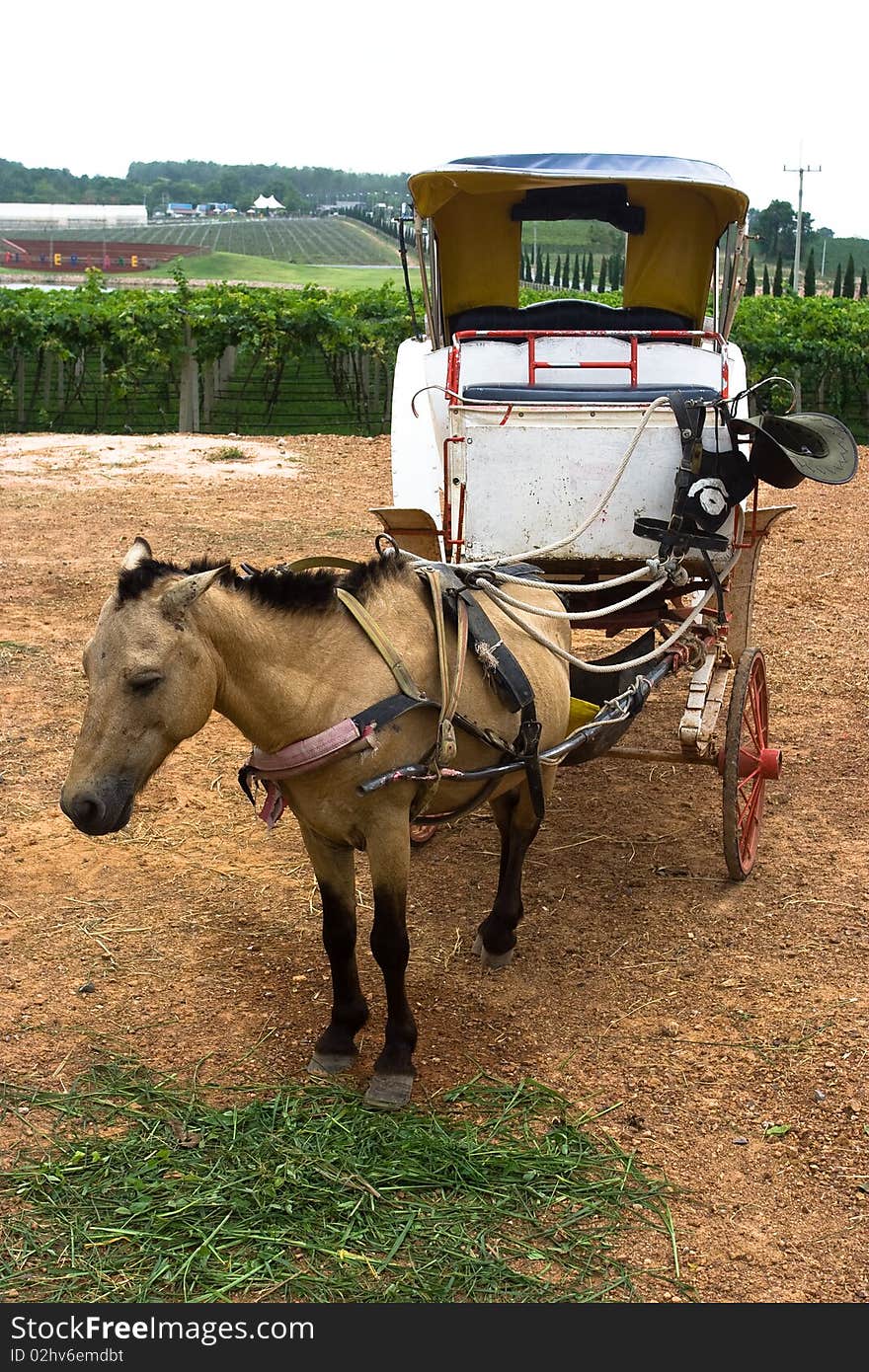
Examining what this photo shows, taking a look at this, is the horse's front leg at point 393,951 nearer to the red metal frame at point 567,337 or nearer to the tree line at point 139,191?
the red metal frame at point 567,337

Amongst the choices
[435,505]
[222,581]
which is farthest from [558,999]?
[435,505]

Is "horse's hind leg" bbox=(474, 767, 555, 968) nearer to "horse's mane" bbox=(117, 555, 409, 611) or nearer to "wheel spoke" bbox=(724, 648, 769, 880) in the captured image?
"wheel spoke" bbox=(724, 648, 769, 880)

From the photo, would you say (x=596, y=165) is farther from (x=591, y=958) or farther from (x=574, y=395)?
(x=591, y=958)

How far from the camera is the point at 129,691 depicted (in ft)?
11.4

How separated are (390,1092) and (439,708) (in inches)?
47.3

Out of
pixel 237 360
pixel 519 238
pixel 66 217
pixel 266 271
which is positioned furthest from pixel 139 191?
pixel 519 238

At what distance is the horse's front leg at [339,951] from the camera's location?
4.10 meters

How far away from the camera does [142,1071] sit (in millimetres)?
4293

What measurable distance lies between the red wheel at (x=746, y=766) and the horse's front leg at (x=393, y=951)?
75.2 inches

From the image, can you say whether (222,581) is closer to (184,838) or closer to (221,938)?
(221,938)

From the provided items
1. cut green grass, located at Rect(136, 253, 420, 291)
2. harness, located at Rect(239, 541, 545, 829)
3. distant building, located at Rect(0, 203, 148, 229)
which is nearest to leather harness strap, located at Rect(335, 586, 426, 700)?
harness, located at Rect(239, 541, 545, 829)

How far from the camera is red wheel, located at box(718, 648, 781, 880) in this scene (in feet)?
18.1

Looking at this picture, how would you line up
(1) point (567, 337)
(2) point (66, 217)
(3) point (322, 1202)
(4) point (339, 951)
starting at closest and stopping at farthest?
(3) point (322, 1202) → (4) point (339, 951) → (1) point (567, 337) → (2) point (66, 217)

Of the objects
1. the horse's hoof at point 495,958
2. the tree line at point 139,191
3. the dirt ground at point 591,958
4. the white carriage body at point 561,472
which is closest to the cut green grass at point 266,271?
the dirt ground at point 591,958
